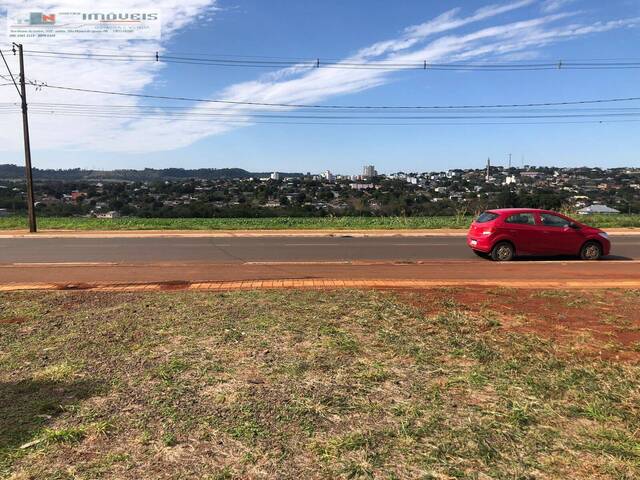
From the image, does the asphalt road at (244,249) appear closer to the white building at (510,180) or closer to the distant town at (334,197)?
the distant town at (334,197)

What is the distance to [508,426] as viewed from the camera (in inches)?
128

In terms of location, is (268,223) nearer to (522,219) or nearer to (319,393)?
(522,219)

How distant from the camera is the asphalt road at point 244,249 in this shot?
13.9 meters

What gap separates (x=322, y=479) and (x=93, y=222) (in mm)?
26171

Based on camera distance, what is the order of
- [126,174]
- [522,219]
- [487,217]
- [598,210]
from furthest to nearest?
[126,174]
[598,210]
[487,217]
[522,219]

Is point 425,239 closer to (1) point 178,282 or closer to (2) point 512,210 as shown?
(2) point 512,210

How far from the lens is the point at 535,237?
13.4 m

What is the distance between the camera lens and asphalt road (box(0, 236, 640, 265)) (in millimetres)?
13945

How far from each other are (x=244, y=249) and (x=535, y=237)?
8.66 metres

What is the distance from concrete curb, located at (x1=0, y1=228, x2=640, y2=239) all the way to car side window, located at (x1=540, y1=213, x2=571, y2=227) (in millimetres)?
8081

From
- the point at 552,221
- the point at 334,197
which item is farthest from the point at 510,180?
the point at 552,221

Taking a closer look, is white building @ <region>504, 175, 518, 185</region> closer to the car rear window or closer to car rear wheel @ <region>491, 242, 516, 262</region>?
the car rear window

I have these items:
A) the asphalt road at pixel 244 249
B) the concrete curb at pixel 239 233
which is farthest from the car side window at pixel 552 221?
the concrete curb at pixel 239 233

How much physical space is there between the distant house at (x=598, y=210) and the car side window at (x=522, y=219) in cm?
1651
